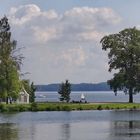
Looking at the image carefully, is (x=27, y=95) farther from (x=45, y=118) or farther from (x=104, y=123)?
(x=104, y=123)

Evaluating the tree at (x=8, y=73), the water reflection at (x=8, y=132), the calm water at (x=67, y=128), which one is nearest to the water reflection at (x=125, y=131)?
the calm water at (x=67, y=128)

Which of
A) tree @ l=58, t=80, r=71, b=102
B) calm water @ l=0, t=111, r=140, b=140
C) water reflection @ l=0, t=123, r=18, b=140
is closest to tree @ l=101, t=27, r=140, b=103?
tree @ l=58, t=80, r=71, b=102

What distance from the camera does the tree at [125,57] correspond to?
406 ft

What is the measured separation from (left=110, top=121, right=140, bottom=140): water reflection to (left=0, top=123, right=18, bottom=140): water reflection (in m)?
9.67

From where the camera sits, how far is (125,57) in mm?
124312

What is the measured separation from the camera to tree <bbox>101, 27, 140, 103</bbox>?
12362 cm

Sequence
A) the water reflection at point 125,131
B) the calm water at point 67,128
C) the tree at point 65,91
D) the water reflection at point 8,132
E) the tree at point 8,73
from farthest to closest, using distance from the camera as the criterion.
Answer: the tree at point 65,91 < the tree at point 8,73 < the calm water at point 67,128 < the water reflection at point 8,132 < the water reflection at point 125,131

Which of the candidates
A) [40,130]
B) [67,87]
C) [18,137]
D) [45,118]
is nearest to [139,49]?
[67,87]

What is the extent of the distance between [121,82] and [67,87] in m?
15.4

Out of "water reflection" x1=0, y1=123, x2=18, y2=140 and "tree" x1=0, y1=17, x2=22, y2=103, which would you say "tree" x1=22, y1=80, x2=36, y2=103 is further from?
"water reflection" x1=0, y1=123, x2=18, y2=140

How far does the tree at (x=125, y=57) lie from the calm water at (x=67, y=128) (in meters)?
38.2

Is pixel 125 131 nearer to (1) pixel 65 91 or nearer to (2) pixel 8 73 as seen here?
(2) pixel 8 73

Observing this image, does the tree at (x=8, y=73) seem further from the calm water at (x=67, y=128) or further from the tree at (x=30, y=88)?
the calm water at (x=67, y=128)

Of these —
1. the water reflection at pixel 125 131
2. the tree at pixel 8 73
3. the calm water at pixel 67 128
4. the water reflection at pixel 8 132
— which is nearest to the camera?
the water reflection at pixel 125 131
